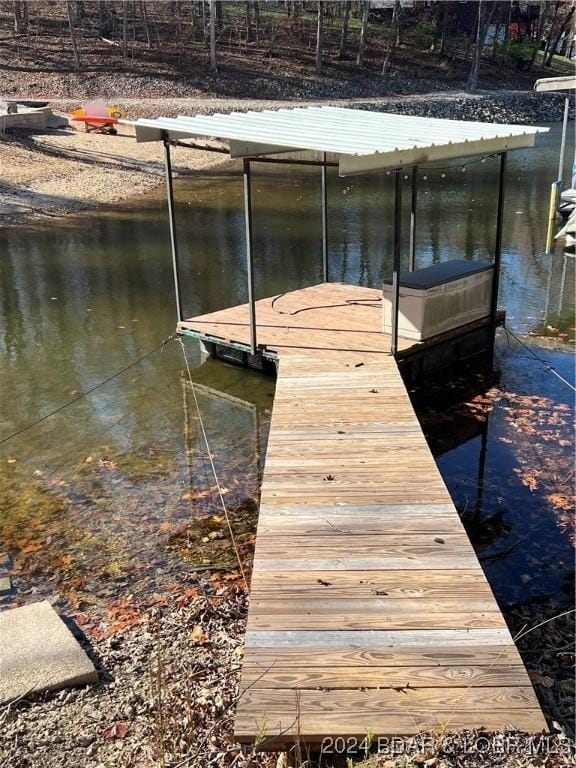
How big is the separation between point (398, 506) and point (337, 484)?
587 millimetres

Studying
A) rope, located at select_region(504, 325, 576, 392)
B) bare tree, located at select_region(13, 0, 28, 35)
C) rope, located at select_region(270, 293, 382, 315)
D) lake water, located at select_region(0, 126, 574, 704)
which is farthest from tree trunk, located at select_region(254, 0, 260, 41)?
rope, located at select_region(504, 325, 576, 392)

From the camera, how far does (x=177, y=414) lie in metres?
9.71

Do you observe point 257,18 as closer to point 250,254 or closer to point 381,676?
point 250,254

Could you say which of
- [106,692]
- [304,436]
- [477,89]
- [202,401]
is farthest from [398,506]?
[477,89]

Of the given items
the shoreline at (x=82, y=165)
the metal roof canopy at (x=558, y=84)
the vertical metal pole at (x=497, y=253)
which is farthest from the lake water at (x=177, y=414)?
the metal roof canopy at (x=558, y=84)

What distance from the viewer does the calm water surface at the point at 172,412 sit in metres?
6.66

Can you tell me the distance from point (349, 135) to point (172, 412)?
384 cm

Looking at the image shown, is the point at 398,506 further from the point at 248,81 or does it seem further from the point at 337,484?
the point at 248,81

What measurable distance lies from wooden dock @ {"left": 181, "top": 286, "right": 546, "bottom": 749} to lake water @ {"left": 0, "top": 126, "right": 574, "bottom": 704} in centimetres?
97

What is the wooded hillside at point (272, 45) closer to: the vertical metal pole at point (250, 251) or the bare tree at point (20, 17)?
the bare tree at point (20, 17)

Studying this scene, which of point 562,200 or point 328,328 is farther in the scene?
point 562,200

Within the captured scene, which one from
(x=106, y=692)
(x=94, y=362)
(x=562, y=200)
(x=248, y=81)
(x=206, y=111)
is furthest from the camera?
(x=248, y=81)

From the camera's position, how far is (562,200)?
20.5 meters

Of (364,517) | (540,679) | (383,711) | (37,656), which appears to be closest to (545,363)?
(364,517)
